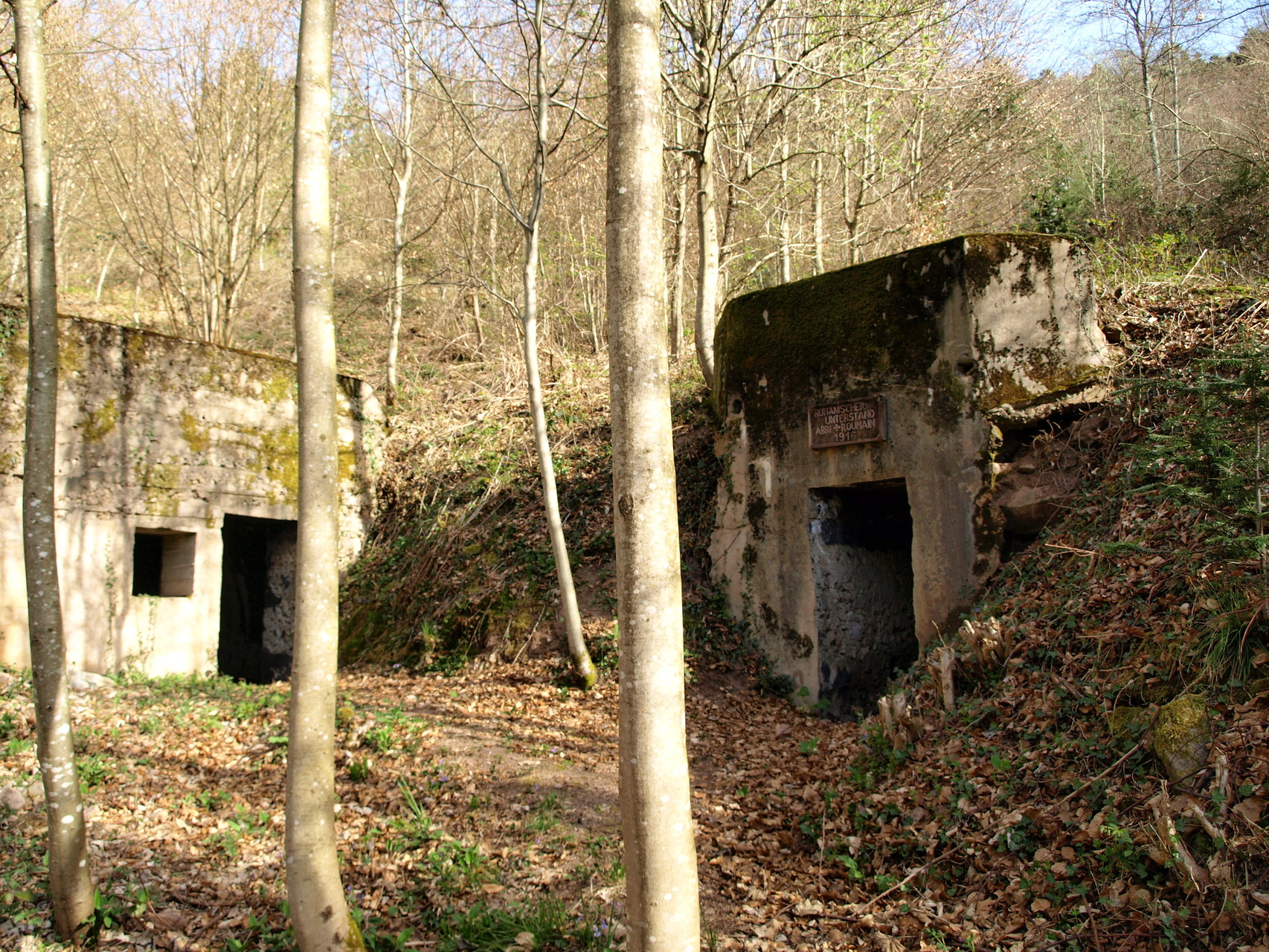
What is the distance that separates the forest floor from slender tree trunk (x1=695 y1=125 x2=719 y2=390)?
3692 millimetres

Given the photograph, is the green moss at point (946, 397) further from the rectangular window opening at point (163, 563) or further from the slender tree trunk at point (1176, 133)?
the slender tree trunk at point (1176, 133)

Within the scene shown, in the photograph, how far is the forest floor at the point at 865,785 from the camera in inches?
142

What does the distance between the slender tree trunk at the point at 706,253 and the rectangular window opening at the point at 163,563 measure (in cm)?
634

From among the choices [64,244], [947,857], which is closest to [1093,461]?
[947,857]

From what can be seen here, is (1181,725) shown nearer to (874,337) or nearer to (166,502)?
(874,337)

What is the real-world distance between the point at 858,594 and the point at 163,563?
8.06m

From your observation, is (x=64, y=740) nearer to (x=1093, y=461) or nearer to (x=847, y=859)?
(x=847, y=859)

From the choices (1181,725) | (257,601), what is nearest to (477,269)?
(257,601)

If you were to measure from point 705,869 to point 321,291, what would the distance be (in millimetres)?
3636

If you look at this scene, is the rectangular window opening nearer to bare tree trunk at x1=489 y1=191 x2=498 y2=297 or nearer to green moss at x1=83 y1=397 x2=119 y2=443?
green moss at x1=83 y1=397 x2=119 y2=443

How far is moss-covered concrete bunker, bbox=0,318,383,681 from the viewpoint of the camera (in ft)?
27.6

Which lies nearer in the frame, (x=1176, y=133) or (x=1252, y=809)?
(x=1252, y=809)

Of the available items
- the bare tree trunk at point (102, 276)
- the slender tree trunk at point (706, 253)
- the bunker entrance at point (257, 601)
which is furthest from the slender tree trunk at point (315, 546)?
the bare tree trunk at point (102, 276)

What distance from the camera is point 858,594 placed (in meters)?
7.62
